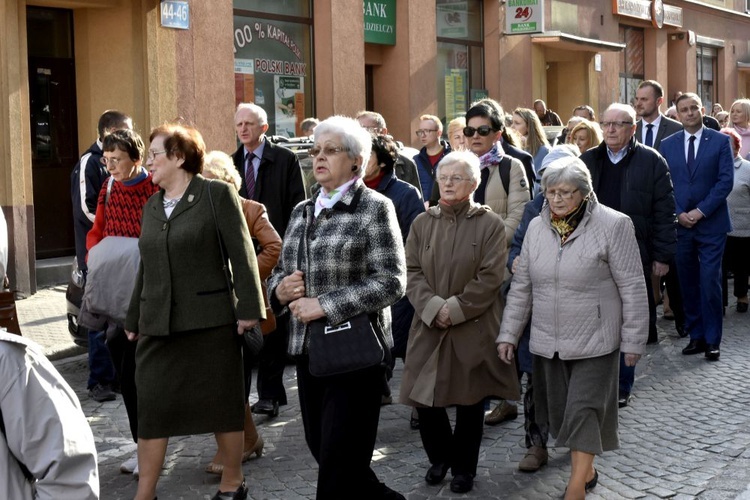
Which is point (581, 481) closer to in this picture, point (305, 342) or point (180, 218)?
point (305, 342)

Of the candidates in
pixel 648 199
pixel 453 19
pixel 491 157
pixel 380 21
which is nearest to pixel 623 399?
pixel 648 199

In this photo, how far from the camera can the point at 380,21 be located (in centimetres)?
1956

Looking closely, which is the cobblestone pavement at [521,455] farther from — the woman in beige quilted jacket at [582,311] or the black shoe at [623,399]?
the woman in beige quilted jacket at [582,311]

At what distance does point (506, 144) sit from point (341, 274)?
3791 millimetres

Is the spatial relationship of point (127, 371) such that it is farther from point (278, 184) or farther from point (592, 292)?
point (592, 292)

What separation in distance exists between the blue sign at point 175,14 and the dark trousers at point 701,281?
724 centimetres

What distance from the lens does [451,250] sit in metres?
6.60

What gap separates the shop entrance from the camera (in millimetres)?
14258

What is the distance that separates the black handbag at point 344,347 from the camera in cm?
511

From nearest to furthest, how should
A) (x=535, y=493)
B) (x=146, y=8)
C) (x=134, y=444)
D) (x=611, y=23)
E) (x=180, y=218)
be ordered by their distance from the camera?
(x=180, y=218), (x=535, y=493), (x=134, y=444), (x=146, y=8), (x=611, y=23)

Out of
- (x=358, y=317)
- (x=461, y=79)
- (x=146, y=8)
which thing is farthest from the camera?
(x=461, y=79)

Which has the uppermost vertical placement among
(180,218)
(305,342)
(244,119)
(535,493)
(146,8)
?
(146,8)

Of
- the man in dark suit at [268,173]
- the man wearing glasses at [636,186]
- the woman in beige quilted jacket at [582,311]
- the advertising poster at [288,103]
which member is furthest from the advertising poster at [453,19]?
the woman in beige quilted jacket at [582,311]

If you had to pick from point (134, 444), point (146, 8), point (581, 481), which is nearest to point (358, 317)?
point (581, 481)
